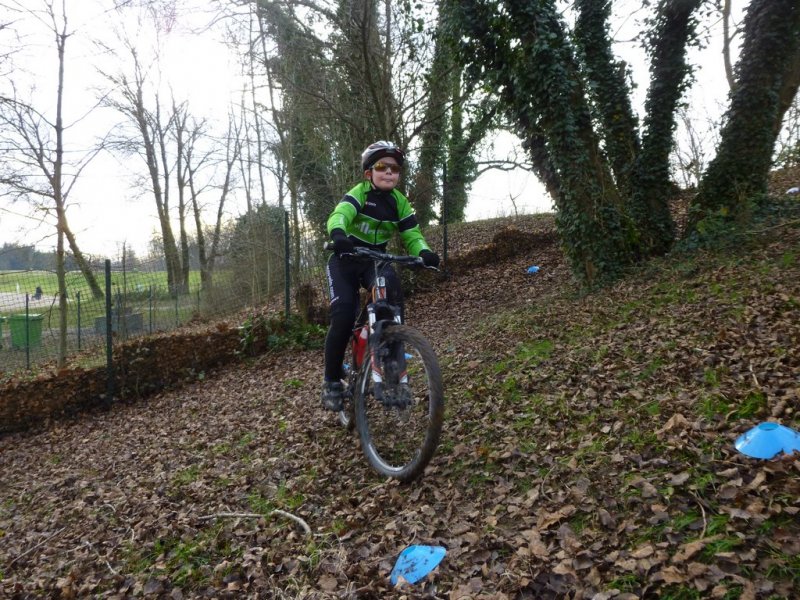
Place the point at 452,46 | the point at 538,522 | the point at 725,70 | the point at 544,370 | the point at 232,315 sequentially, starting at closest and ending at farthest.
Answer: the point at 538,522, the point at 544,370, the point at 452,46, the point at 232,315, the point at 725,70

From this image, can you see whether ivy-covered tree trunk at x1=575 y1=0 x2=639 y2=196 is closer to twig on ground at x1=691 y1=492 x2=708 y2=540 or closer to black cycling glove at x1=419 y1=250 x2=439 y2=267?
black cycling glove at x1=419 y1=250 x2=439 y2=267

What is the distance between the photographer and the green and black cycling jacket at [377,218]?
4031 mm

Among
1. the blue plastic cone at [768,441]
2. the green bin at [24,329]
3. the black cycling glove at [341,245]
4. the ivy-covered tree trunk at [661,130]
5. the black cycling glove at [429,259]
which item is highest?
the ivy-covered tree trunk at [661,130]

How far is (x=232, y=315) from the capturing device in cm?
1284

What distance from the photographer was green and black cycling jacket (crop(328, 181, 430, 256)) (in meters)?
4.03

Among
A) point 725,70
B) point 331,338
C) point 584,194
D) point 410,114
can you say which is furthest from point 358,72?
point 725,70

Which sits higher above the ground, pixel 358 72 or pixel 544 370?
pixel 358 72

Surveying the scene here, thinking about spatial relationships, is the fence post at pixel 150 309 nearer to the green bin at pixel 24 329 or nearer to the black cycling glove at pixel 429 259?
the green bin at pixel 24 329

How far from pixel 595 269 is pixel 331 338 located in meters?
5.32

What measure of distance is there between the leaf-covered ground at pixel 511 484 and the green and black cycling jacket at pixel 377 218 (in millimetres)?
1600

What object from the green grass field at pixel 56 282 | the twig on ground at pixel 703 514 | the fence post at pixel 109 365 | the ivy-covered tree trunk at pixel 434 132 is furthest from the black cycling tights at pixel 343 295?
the ivy-covered tree trunk at pixel 434 132

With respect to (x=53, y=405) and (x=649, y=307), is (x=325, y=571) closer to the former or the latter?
(x=649, y=307)

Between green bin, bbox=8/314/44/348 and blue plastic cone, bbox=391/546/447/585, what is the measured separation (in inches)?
405

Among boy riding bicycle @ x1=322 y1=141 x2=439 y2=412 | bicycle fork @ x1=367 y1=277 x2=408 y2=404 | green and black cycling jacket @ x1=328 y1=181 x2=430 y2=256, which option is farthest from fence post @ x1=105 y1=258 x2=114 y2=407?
bicycle fork @ x1=367 y1=277 x2=408 y2=404
